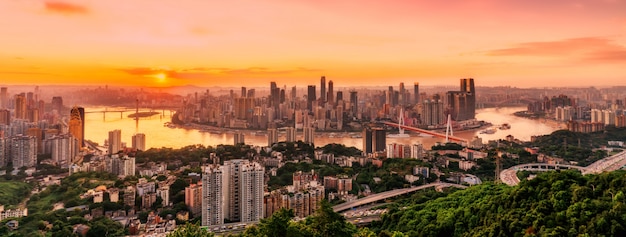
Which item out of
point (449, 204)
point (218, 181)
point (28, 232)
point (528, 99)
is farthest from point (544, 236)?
point (528, 99)

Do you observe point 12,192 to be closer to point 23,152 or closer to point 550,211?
point 23,152

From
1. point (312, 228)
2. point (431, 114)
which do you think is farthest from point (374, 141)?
point (312, 228)

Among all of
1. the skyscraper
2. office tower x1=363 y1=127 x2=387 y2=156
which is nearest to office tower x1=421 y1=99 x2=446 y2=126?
office tower x1=363 y1=127 x2=387 y2=156

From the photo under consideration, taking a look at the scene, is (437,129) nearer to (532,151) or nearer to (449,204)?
(532,151)

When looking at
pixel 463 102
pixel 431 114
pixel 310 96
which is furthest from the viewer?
pixel 310 96

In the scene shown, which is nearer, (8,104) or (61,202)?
(61,202)
